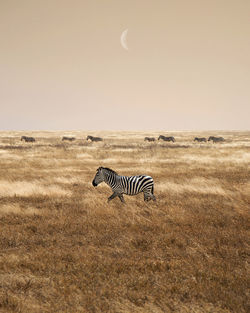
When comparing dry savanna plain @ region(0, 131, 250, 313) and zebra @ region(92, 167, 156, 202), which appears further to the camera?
zebra @ region(92, 167, 156, 202)

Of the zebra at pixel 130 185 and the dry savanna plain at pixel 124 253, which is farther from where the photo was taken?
the zebra at pixel 130 185

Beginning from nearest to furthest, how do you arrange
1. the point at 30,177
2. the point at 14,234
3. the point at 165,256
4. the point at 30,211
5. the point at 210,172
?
1. the point at 165,256
2. the point at 14,234
3. the point at 30,211
4. the point at 30,177
5. the point at 210,172

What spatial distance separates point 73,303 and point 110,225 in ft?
13.6

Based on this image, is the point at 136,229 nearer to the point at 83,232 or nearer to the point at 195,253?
the point at 83,232

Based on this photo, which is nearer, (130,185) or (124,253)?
(124,253)

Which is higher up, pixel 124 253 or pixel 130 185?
pixel 130 185

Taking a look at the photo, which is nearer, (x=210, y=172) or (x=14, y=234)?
(x=14, y=234)

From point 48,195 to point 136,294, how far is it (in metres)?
8.96

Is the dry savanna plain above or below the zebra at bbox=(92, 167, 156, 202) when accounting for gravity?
below

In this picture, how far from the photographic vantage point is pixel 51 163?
26.0 meters

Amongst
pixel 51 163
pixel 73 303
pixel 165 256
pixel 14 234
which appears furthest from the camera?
pixel 51 163

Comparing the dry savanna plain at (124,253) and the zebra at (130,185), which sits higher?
the zebra at (130,185)

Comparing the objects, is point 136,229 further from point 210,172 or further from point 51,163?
point 51,163

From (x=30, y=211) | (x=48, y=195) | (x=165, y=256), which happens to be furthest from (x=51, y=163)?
(x=165, y=256)
